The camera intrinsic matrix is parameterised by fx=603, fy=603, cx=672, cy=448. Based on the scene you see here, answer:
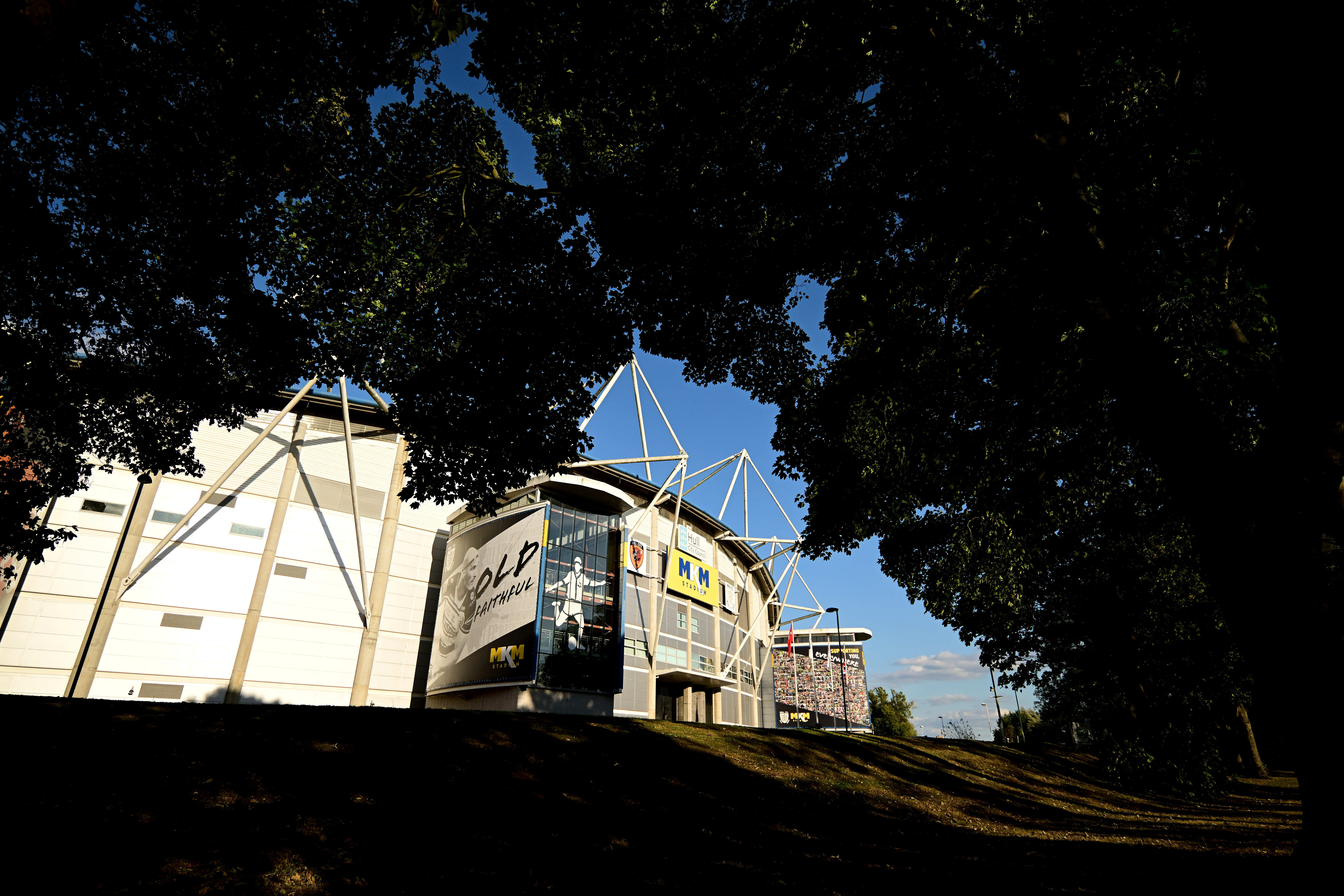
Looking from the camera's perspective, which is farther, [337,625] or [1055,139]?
[337,625]

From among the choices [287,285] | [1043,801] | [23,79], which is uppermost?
[287,285]

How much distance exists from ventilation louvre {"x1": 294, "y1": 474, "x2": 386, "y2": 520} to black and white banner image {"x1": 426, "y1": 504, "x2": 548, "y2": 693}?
5.82 meters

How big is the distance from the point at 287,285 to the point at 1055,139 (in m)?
12.3

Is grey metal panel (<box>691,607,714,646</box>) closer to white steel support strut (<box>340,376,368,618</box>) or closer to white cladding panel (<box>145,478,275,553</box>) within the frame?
white steel support strut (<box>340,376,368,618</box>)

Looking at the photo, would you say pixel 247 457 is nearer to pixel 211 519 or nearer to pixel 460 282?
pixel 211 519

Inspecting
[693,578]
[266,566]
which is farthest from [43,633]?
[693,578]

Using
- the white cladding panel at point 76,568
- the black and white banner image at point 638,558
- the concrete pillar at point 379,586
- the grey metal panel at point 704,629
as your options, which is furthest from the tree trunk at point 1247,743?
the white cladding panel at point 76,568

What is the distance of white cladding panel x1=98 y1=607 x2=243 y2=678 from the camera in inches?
1193

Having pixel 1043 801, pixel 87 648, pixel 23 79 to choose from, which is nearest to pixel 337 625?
pixel 87 648

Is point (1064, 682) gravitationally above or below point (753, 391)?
below

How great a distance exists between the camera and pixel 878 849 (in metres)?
8.54

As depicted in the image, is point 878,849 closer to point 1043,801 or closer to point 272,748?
point 272,748

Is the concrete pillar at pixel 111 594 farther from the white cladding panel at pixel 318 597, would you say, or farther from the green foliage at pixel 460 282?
the green foliage at pixel 460 282

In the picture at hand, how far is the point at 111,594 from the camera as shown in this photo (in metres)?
30.7
